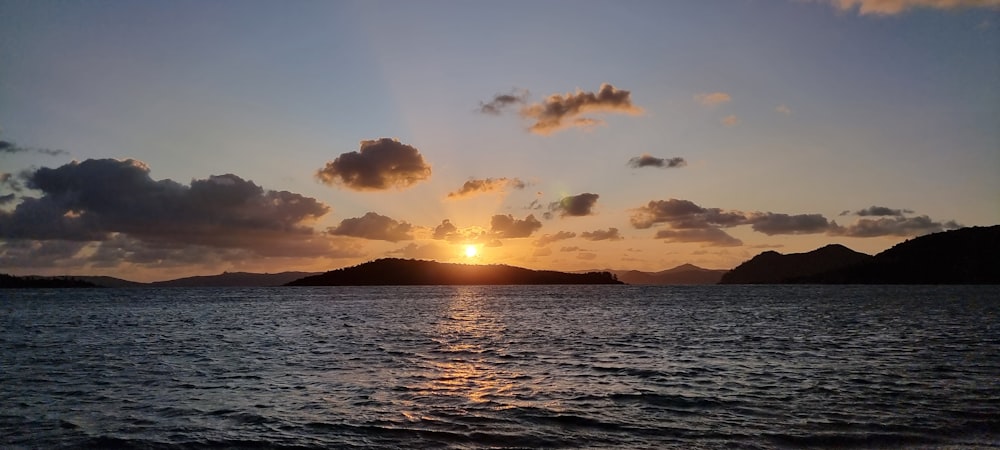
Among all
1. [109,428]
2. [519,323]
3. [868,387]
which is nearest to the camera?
[109,428]

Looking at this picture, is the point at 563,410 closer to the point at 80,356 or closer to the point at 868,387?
the point at 868,387

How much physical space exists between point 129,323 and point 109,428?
7876 centimetres

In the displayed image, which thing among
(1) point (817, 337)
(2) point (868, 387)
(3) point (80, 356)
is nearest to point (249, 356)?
(3) point (80, 356)

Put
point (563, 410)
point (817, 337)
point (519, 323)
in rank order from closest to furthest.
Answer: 1. point (563, 410)
2. point (817, 337)
3. point (519, 323)

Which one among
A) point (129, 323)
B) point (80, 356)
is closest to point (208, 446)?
point (80, 356)

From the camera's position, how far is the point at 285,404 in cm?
3123

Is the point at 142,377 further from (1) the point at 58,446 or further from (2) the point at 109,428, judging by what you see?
(1) the point at 58,446

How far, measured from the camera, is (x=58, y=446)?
24.3 metres

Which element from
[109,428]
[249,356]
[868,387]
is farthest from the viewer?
[249,356]

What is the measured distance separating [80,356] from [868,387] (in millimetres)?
56520

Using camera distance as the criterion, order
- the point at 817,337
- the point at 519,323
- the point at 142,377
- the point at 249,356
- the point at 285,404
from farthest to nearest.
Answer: the point at 519,323
the point at 817,337
the point at 249,356
the point at 142,377
the point at 285,404

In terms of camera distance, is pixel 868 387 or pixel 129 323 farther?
pixel 129 323

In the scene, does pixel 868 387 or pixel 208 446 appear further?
pixel 868 387

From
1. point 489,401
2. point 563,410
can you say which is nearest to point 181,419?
point 489,401
